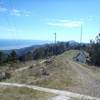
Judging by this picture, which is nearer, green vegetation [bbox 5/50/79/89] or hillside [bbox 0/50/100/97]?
hillside [bbox 0/50/100/97]

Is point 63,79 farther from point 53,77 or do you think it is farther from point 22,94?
point 22,94

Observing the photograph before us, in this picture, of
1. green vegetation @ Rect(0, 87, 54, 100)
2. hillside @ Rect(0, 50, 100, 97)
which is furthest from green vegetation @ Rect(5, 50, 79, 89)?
green vegetation @ Rect(0, 87, 54, 100)

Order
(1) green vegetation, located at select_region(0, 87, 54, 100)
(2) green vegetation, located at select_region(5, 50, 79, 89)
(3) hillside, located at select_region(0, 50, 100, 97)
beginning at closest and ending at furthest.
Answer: (1) green vegetation, located at select_region(0, 87, 54, 100), (3) hillside, located at select_region(0, 50, 100, 97), (2) green vegetation, located at select_region(5, 50, 79, 89)

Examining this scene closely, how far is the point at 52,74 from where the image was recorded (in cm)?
3700

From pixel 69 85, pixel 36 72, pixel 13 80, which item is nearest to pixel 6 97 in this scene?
pixel 69 85

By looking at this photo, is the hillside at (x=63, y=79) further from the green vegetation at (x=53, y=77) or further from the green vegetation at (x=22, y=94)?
the green vegetation at (x=22, y=94)

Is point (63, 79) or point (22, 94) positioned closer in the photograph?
point (22, 94)

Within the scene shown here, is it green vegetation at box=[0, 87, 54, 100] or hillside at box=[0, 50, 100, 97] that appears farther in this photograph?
hillside at box=[0, 50, 100, 97]

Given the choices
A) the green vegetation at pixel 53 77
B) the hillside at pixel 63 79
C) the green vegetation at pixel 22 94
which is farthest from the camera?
the green vegetation at pixel 53 77

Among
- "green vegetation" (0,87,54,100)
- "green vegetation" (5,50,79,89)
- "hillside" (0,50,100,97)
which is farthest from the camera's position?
"green vegetation" (5,50,79,89)

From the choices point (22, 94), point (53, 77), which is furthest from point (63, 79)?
point (22, 94)

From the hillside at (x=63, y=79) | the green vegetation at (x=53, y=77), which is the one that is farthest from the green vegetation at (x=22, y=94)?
the green vegetation at (x=53, y=77)

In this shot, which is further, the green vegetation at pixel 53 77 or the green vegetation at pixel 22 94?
the green vegetation at pixel 53 77

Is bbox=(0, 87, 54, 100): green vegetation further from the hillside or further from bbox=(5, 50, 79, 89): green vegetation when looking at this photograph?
bbox=(5, 50, 79, 89): green vegetation
